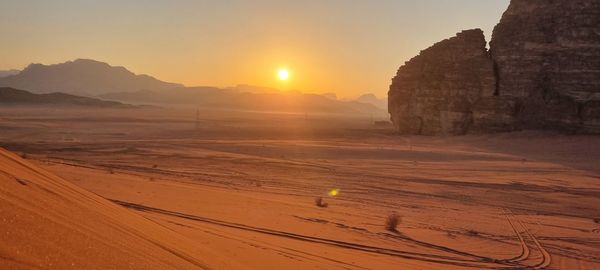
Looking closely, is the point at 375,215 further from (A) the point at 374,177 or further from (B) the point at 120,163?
(B) the point at 120,163

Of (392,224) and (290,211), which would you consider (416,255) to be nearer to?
(392,224)

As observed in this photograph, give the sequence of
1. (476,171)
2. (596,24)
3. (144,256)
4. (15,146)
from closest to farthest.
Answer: (144,256)
(476,171)
(15,146)
(596,24)

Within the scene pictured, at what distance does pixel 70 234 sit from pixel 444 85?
125 feet

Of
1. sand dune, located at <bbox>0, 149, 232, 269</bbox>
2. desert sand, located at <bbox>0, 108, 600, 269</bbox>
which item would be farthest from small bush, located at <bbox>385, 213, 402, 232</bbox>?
sand dune, located at <bbox>0, 149, 232, 269</bbox>

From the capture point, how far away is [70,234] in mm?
3260

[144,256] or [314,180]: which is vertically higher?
[144,256]

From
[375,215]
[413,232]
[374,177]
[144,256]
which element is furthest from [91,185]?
[374,177]

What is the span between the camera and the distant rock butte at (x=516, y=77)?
1314 inches

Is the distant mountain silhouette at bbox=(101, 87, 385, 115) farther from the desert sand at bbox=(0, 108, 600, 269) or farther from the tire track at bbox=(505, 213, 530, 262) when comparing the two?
the tire track at bbox=(505, 213, 530, 262)

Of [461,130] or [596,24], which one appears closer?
[596,24]

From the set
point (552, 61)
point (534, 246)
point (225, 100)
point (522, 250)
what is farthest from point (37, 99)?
point (522, 250)

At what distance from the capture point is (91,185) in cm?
1034

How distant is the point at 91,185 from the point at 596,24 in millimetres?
34250

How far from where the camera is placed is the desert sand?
353cm
